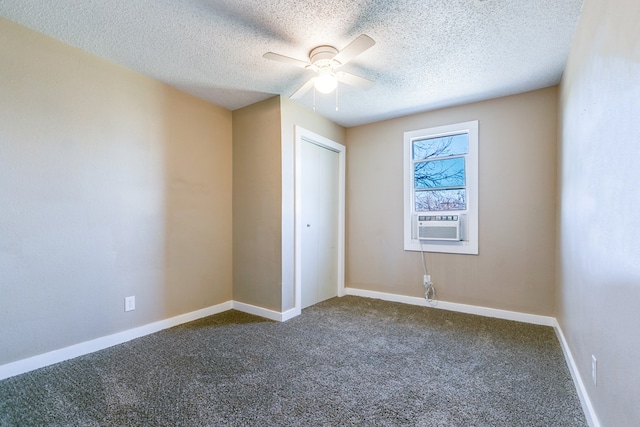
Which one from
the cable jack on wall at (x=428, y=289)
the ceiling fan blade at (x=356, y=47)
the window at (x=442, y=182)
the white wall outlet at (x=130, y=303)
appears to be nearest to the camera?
the ceiling fan blade at (x=356, y=47)

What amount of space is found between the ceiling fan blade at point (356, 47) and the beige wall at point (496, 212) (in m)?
1.86

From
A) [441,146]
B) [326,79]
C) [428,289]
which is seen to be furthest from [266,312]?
[441,146]

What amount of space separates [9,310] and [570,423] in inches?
131

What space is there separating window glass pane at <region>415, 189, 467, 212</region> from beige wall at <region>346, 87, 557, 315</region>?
0.66ft

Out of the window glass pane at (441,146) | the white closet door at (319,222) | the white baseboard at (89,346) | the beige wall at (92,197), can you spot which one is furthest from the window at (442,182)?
the white baseboard at (89,346)

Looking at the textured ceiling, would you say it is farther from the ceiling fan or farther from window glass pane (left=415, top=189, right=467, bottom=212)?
window glass pane (left=415, top=189, right=467, bottom=212)

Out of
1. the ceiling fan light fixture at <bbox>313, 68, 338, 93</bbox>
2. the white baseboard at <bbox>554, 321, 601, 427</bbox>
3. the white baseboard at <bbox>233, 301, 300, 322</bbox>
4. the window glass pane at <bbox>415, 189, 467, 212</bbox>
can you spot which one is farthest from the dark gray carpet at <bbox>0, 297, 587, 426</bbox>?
the ceiling fan light fixture at <bbox>313, 68, 338, 93</bbox>

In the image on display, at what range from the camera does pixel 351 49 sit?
1.94 meters

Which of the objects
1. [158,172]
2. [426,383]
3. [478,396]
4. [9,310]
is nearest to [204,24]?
[158,172]

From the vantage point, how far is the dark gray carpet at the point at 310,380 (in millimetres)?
1578

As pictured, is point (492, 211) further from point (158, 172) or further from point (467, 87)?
point (158, 172)

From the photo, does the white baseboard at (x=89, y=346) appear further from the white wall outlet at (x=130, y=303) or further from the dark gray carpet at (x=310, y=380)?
the white wall outlet at (x=130, y=303)

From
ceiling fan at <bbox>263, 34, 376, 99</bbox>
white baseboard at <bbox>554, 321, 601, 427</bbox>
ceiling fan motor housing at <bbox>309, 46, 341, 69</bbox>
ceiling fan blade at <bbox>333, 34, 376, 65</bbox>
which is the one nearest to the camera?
white baseboard at <bbox>554, 321, 601, 427</bbox>

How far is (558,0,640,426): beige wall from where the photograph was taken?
3.34 ft
